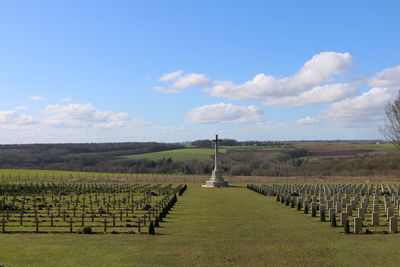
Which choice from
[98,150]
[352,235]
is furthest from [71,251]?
[98,150]

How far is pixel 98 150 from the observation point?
151625 millimetres

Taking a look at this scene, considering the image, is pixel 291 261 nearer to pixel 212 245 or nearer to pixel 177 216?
pixel 212 245

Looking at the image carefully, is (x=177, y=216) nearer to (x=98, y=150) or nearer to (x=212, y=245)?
(x=212, y=245)

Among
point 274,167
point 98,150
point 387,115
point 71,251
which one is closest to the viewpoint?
point 71,251

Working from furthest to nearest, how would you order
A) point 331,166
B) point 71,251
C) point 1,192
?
point 331,166 → point 1,192 → point 71,251

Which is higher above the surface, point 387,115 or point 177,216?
point 387,115

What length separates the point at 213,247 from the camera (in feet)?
51.0

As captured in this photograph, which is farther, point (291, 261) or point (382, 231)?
point (382, 231)

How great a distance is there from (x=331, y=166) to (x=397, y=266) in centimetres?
7892

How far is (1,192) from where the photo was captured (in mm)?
44469

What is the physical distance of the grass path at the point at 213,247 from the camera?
13.4 m

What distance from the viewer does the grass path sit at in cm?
1344

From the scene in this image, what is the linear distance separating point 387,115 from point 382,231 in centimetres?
4725

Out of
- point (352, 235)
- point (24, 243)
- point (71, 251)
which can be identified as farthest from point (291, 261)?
point (24, 243)
